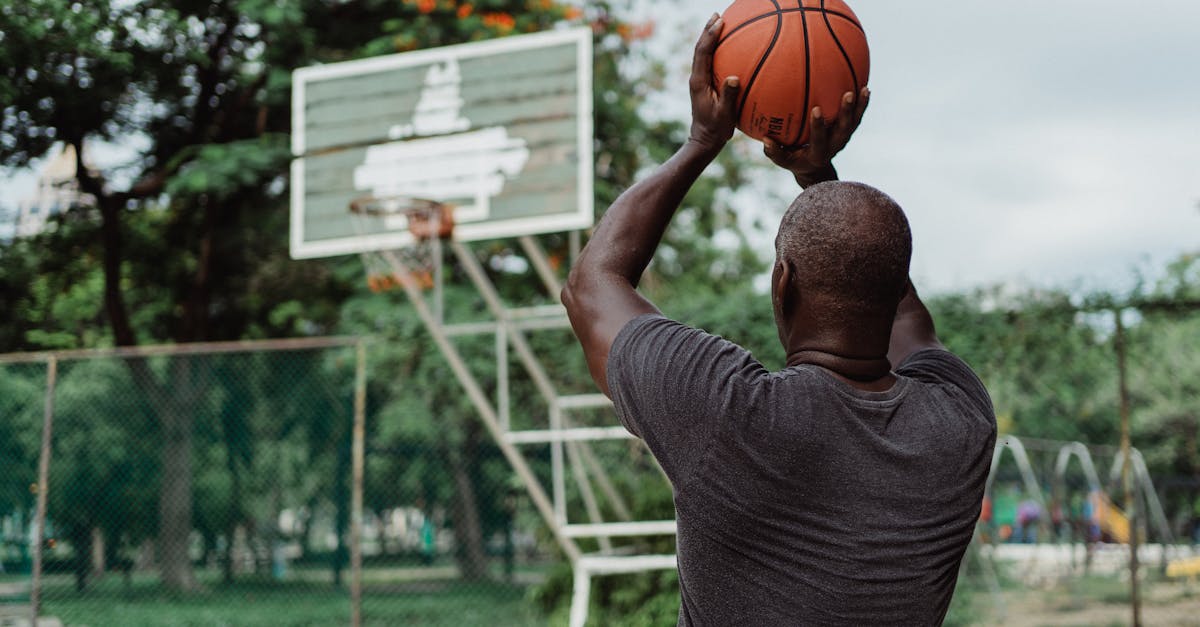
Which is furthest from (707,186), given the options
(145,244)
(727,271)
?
(145,244)

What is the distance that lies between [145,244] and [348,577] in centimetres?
487

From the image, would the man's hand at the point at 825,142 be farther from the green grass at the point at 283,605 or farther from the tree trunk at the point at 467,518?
the tree trunk at the point at 467,518

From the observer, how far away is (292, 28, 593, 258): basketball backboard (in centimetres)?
671

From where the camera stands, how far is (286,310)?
12.9 metres

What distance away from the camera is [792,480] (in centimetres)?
140

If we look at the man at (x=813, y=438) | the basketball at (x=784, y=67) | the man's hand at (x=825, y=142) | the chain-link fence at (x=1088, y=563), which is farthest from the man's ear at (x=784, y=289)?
the chain-link fence at (x=1088, y=563)

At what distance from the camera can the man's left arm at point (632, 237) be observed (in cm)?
152

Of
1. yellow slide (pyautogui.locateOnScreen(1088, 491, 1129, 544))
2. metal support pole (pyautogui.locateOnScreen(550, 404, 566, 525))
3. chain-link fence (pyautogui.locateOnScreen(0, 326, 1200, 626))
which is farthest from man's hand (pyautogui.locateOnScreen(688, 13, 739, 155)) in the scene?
yellow slide (pyautogui.locateOnScreen(1088, 491, 1129, 544))

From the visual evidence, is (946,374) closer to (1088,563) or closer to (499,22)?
(499,22)

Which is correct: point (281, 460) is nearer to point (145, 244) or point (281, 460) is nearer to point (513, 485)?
point (513, 485)

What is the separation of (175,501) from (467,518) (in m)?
A: 2.97

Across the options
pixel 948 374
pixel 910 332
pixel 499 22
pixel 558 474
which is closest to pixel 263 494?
pixel 499 22

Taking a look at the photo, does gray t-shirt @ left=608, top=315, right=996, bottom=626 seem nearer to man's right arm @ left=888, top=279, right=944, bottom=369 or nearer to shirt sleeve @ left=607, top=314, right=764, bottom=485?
shirt sleeve @ left=607, top=314, right=764, bottom=485

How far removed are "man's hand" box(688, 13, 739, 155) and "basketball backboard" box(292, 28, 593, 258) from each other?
188 inches
